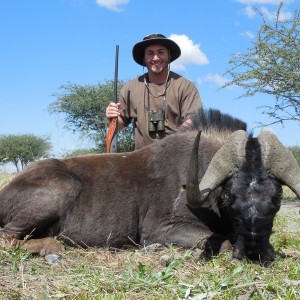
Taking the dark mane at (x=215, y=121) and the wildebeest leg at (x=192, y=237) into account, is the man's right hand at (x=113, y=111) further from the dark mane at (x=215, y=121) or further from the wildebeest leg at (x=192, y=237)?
the wildebeest leg at (x=192, y=237)

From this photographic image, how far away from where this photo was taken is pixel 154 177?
202 inches

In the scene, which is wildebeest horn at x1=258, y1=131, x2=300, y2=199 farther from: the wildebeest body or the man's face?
the man's face

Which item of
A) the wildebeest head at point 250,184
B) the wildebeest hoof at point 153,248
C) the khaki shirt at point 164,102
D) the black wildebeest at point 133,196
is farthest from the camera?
the khaki shirt at point 164,102

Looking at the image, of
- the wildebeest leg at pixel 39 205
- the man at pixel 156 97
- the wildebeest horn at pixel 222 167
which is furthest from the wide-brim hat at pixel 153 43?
the wildebeest horn at pixel 222 167

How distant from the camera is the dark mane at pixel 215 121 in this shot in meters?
5.27

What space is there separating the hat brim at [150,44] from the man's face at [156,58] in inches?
2.2

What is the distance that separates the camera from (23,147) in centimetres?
3575

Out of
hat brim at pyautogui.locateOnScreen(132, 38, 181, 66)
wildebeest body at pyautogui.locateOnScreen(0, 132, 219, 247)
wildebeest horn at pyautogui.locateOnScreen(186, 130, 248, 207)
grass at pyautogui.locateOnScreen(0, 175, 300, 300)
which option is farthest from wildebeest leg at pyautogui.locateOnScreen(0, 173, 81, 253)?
hat brim at pyautogui.locateOnScreen(132, 38, 181, 66)

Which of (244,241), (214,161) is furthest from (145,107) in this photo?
(244,241)

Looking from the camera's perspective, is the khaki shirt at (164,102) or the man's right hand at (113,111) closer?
the khaki shirt at (164,102)

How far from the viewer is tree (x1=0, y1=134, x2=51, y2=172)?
34.9 m

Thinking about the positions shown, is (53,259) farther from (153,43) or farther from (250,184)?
(153,43)

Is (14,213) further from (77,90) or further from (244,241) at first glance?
(77,90)

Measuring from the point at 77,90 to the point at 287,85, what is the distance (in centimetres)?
1896
